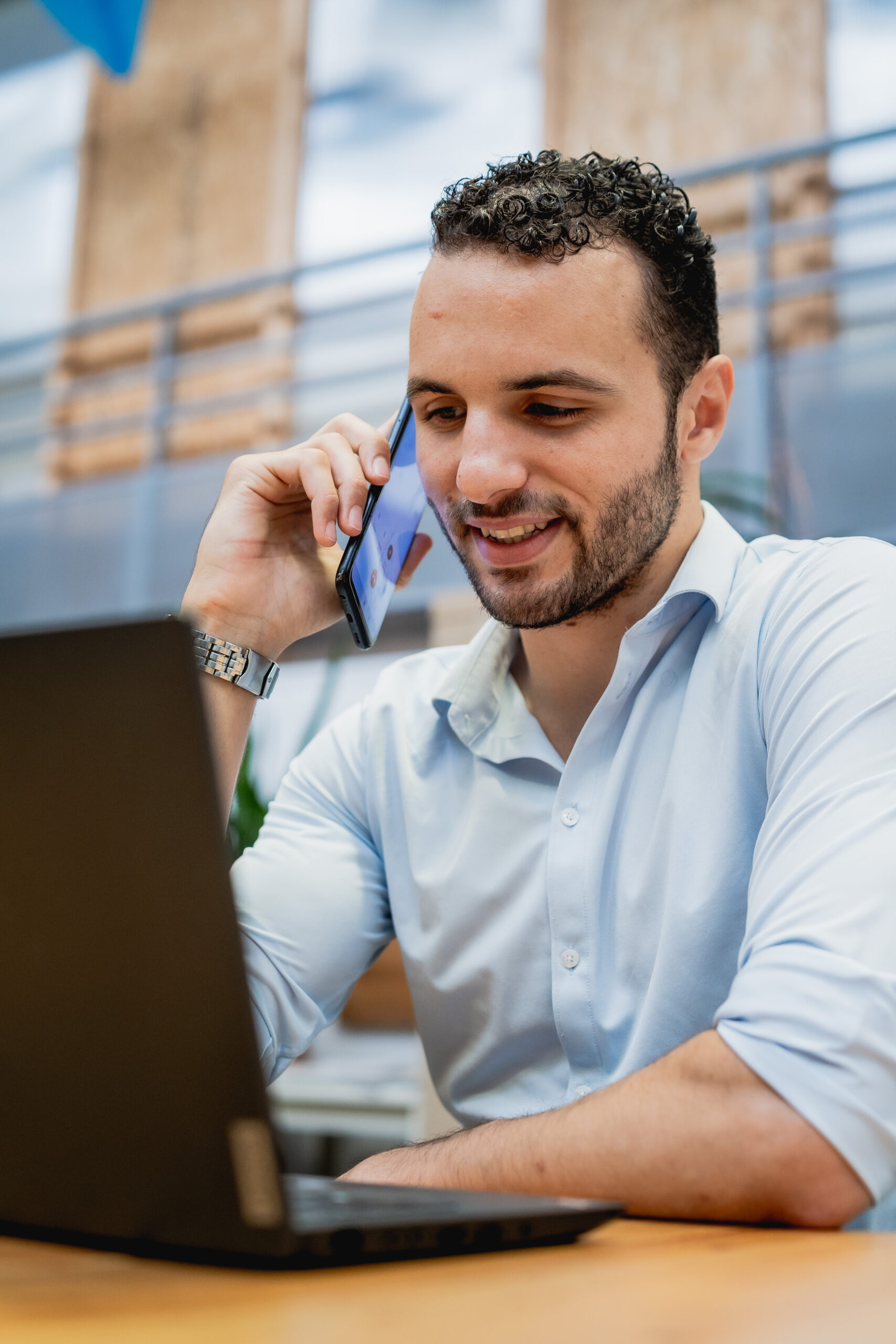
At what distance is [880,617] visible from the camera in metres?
1.04

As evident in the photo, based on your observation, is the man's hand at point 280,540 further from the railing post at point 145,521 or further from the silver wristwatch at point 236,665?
the railing post at point 145,521

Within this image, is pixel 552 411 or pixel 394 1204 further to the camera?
pixel 552 411

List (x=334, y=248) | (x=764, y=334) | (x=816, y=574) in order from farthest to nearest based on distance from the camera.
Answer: (x=334, y=248) → (x=764, y=334) → (x=816, y=574)

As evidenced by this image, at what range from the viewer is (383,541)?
1.44 metres

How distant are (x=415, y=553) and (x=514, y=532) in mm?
315

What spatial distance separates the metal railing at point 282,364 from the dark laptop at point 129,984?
3.21 m

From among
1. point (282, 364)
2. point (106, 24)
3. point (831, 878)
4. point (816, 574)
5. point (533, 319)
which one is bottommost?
point (831, 878)

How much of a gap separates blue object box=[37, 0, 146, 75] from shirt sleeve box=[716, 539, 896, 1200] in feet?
9.90

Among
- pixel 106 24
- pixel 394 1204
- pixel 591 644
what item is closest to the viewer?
pixel 394 1204

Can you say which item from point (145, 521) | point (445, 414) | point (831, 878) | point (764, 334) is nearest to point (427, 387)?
point (445, 414)

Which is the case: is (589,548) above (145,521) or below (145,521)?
below

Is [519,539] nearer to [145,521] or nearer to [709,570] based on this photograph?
[709,570]

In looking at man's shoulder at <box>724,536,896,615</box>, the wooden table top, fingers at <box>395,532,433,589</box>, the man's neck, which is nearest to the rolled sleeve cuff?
the wooden table top

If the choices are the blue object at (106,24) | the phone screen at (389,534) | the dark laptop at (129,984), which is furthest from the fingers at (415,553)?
the blue object at (106,24)
